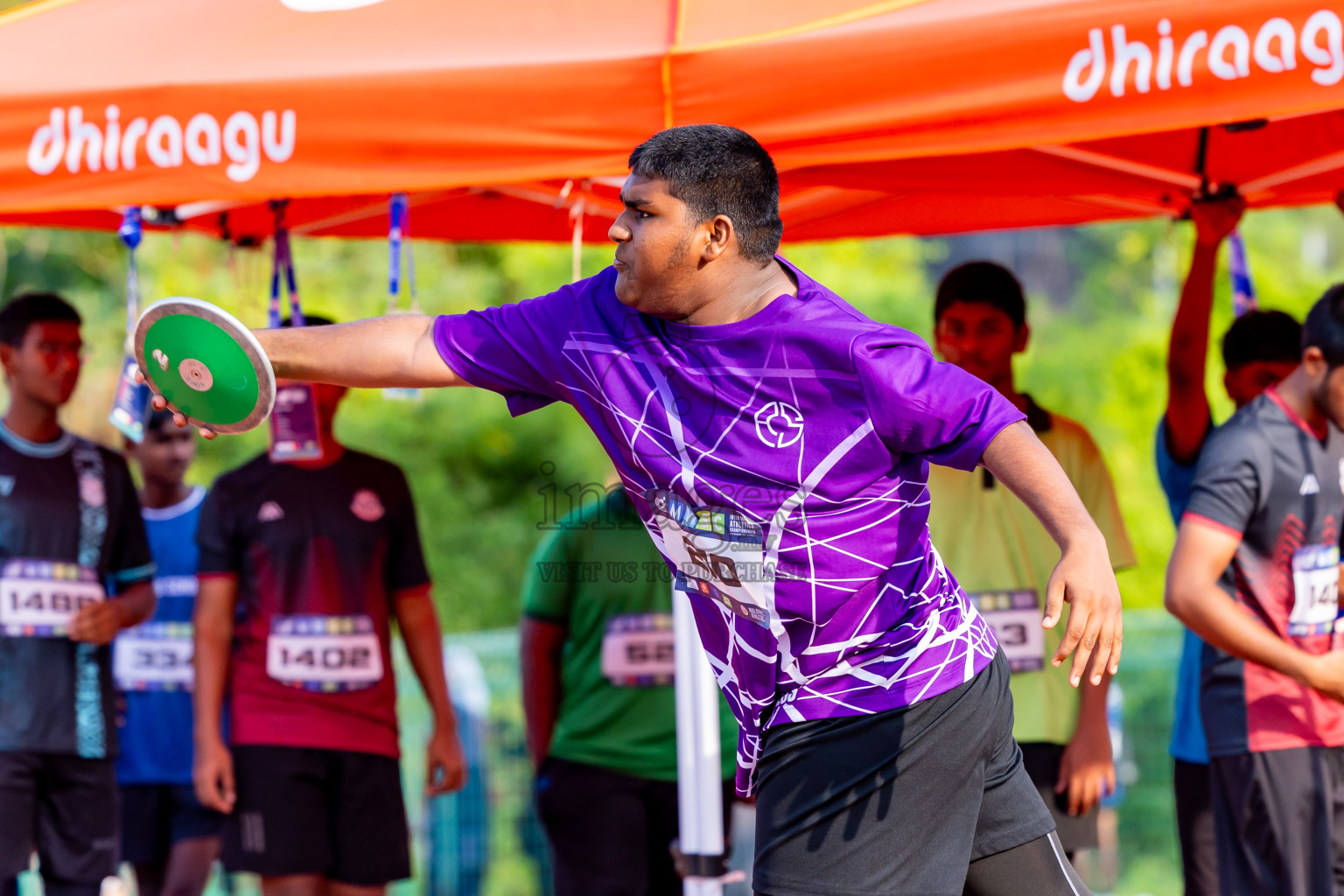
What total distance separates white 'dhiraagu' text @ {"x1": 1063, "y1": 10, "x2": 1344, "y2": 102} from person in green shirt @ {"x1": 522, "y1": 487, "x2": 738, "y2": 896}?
2.01 m

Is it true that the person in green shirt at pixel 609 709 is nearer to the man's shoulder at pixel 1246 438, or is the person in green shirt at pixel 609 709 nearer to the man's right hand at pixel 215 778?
the man's right hand at pixel 215 778

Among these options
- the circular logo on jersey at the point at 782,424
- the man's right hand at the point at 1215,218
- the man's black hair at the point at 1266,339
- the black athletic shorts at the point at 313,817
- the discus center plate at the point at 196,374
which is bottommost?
the black athletic shorts at the point at 313,817

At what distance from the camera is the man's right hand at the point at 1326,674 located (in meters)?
3.42

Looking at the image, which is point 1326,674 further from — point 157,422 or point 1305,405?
point 157,422

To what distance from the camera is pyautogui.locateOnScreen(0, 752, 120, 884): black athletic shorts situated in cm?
439

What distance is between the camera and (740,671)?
2588 mm

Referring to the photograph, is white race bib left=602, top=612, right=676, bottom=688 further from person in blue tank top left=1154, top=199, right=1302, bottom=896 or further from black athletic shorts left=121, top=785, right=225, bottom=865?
black athletic shorts left=121, top=785, right=225, bottom=865

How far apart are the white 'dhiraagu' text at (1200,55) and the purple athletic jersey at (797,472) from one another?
36.1 inches

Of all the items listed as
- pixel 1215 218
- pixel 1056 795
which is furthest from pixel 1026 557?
pixel 1215 218

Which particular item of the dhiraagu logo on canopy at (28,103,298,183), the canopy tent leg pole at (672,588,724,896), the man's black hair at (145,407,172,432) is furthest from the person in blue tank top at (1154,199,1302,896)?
the man's black hair at (145,407,172,432)

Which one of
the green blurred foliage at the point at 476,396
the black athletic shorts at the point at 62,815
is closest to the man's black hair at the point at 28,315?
the black athletic shorts at the point at 62,815

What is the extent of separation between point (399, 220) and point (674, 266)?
1.84 metres

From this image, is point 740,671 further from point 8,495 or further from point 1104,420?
point 1104,420

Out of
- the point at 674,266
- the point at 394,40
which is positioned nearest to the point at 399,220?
the point at 394,40
